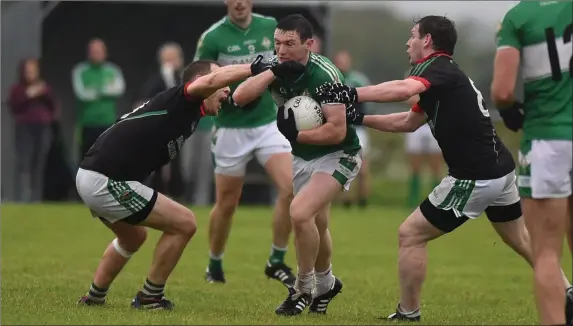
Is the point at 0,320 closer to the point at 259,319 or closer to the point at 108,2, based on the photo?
the point at 259,319

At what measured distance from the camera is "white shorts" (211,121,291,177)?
11.6 meters

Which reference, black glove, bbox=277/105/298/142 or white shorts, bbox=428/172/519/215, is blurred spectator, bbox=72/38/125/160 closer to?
black glove, bbox=277/105/298/142

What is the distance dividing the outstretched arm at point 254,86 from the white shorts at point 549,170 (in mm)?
2194

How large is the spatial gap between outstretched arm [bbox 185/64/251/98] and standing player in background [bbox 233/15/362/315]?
0.16 metres

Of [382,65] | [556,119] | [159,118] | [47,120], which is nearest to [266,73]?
[159,118]

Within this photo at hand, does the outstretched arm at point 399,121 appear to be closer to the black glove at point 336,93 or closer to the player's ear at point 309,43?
the black glove at point 336,93

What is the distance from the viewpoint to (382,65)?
24.5m

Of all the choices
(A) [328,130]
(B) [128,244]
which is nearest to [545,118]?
(A) [328,130]

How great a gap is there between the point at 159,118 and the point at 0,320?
6.35ft

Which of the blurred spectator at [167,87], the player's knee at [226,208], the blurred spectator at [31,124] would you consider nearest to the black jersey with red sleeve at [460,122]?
the player's knee at [226,208]

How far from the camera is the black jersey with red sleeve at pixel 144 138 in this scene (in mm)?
8570

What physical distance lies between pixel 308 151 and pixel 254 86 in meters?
0.81

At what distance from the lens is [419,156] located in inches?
877

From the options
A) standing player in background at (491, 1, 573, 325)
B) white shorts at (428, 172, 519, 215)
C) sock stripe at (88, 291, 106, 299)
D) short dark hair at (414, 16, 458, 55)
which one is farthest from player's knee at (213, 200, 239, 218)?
standing player in background at (491, 1, 573, 325)
